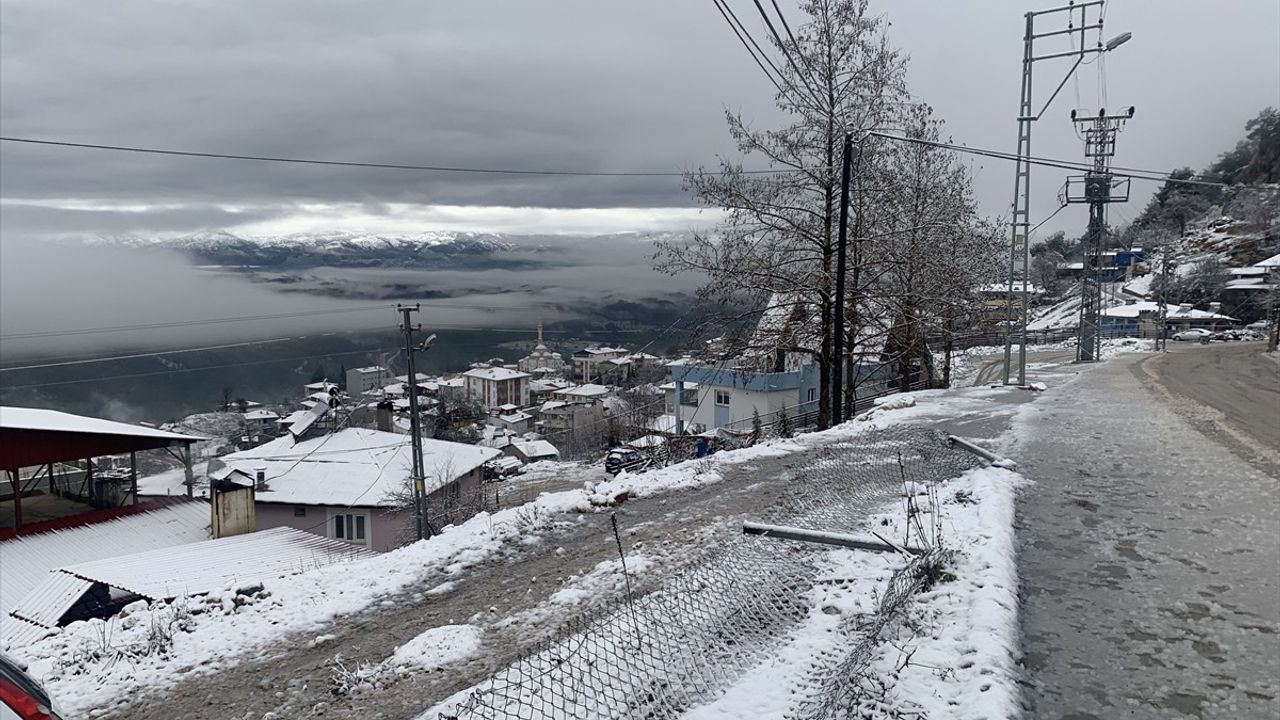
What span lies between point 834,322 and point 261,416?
61044 millimetres

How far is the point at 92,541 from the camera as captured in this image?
58.3 ft

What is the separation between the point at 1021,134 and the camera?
17734mm

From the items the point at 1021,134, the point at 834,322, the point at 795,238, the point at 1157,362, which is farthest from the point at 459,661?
the point at 1157,362

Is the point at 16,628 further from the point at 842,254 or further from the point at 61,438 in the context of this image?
the point at 842,254

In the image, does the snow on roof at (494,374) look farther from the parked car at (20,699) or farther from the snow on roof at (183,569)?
the parked car at (20,699)

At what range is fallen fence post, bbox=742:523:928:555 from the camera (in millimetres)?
5793

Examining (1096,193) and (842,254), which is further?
(1096,193)

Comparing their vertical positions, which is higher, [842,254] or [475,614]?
[842,254]

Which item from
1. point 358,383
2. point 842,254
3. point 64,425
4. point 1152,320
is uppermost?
point 842,254

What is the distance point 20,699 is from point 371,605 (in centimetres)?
308

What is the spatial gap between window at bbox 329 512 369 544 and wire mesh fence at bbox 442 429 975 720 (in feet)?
61.1

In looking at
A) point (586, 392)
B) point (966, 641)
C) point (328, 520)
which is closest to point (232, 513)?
point (328, 520)

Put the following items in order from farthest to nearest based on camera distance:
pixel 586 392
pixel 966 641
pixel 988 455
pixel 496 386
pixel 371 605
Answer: pixel 496 386, pixel 586 392, pixel 988 455, pixel 371 605, pixel 966 641

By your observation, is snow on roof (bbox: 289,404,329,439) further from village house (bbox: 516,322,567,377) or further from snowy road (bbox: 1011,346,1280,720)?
village house (bbox: 516,322,567,377)
